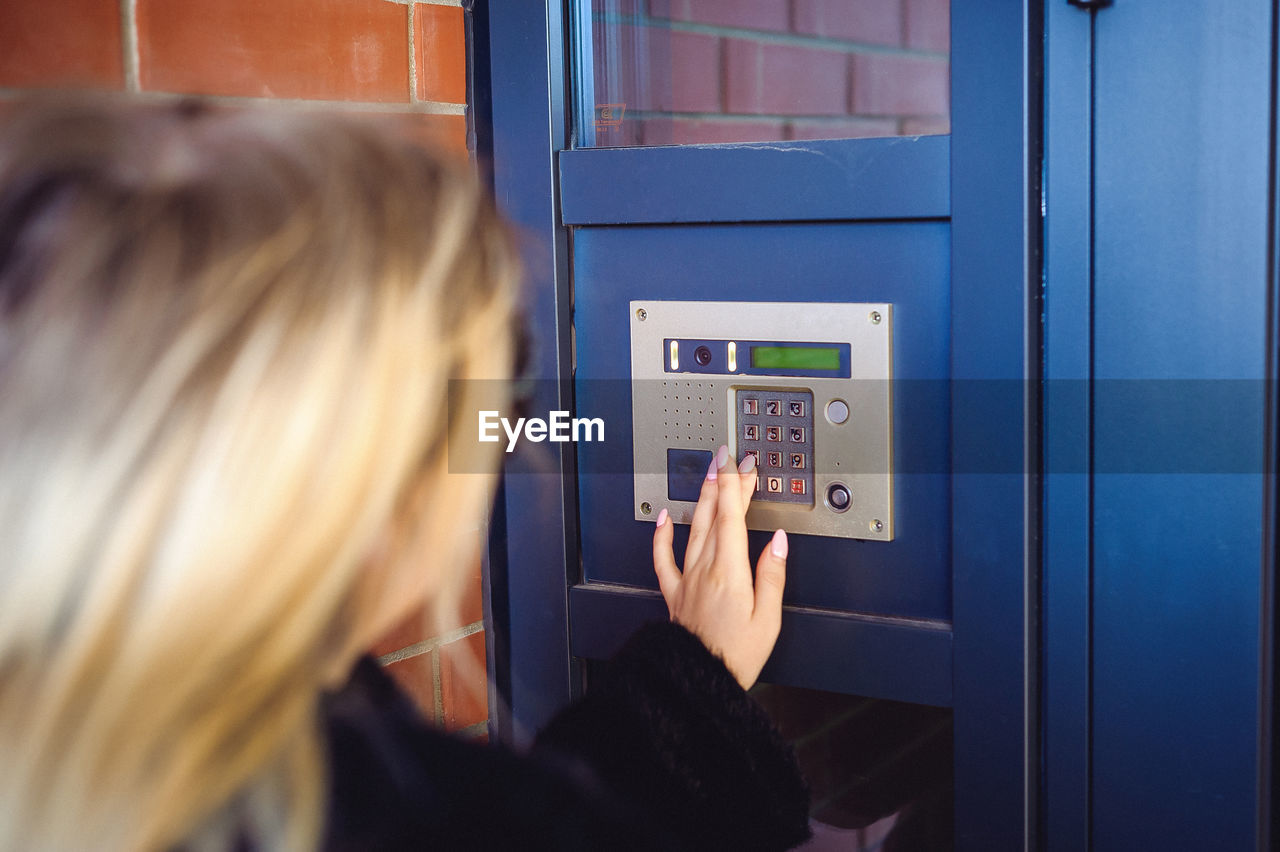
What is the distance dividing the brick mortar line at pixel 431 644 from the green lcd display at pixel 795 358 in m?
0.47

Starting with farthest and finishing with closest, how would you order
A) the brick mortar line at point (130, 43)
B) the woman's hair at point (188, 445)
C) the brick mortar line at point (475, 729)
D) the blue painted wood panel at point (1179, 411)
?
the brick mortar line at point (475, 729)
the brick mortar line at point (130, 43)
the blue painted wood panel at point (1179, 411)
the woman's hair at point (188, 445)

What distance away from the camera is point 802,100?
1549 millimetres

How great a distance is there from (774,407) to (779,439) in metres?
0.03

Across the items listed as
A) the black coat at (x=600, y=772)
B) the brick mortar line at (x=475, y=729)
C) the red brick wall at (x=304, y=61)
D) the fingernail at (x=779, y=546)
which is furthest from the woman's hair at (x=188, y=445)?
the brick mortar line at (x=475, y=729)

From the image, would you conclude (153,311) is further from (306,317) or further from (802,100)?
(802,100)

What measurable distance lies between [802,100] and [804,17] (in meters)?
0.10

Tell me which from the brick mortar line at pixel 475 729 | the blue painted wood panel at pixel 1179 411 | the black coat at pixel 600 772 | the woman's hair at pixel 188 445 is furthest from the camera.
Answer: the brick mortar line at pixel 475 729

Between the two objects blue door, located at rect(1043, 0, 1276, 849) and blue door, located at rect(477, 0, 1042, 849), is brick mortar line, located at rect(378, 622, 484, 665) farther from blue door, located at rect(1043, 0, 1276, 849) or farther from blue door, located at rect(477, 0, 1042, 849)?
blue door, located at rect(1043, 0, 1276, 849)

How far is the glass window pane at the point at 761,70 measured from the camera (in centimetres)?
111

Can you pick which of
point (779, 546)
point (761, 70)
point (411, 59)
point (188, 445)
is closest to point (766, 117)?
point (761, 70)

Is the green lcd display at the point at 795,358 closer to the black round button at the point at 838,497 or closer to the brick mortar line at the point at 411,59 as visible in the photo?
the black round button at the point at 838,497

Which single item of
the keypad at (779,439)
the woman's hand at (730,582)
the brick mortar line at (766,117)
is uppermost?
the brick mortar line at (766,117)

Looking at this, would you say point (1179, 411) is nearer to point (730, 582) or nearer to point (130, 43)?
point (730, 582)

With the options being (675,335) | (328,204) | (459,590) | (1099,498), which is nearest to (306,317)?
(328,204)
